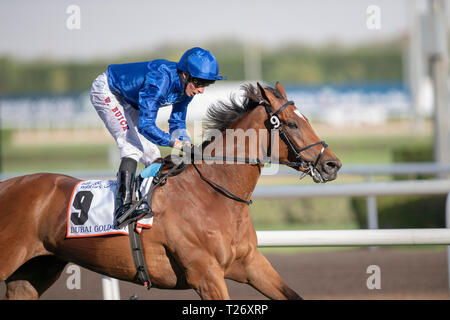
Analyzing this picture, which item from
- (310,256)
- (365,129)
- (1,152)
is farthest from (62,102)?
(310,256)

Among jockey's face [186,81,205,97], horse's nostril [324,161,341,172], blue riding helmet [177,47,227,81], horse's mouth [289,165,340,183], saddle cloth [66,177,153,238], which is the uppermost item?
blue riding helmet [177,47,227,81]

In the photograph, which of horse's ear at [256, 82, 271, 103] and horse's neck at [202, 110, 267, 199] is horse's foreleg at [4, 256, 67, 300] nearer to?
horse's neck at [202, 110, 267, 199]

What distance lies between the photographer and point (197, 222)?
9.06 feet

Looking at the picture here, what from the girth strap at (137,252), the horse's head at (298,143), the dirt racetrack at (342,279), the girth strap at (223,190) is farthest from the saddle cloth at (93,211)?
the dirt racetrack at (342,279)

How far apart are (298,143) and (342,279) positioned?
7.13ft

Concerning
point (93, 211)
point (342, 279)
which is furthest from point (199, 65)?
point (342, 279)

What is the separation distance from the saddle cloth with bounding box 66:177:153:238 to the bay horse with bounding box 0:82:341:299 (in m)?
0.05

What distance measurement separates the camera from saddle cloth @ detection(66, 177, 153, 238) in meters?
→ 2.91

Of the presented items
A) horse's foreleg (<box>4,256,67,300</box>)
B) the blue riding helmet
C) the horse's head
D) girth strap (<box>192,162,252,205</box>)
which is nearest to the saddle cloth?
girth strap (<box>192,162,252,205</box>)

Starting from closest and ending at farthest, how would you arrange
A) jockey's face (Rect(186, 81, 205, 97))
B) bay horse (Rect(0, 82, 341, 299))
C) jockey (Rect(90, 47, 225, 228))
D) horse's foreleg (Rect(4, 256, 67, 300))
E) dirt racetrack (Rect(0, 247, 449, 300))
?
bay horse (Rect(0, 82, 341, 299)) → jockey (Rect(90, 47, 225, 228)) → jockey's face (Rect(186, 81, 205, 97)) → horse's foreleg (Rect(4, 256, 67, 300)) → dirt racetrack (Rect(0, 247, 449, 300))

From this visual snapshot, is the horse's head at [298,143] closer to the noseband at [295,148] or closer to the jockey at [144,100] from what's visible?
the noseband at [295,148]

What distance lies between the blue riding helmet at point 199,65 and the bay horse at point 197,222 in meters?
0.21

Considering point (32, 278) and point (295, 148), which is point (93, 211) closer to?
point (32, 278)

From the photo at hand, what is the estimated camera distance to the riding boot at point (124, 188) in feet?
9.25
